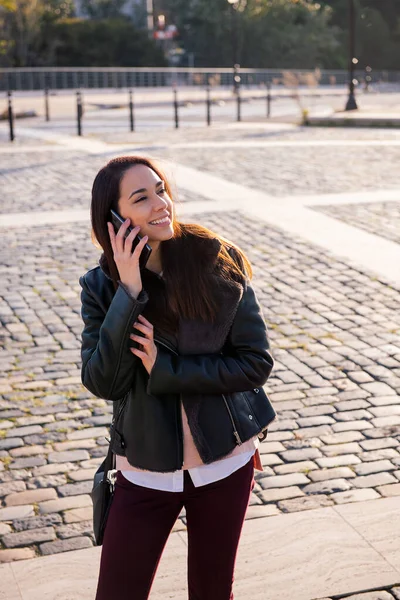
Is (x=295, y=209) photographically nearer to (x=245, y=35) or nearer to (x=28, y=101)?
(x=28, y=101)

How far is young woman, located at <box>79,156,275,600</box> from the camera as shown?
2.46 m

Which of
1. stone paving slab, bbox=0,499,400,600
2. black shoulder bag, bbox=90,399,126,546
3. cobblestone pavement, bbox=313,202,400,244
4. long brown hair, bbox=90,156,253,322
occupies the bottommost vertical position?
stone paving slab, bbox=0,499,400,600

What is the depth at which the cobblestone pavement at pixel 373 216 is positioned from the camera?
9.88 metres

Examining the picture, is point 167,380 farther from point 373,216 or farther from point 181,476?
point 373,216

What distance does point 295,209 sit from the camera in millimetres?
11234

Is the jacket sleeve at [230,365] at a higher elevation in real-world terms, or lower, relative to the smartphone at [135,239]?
lower

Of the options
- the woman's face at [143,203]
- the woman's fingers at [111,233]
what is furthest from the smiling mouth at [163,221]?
the woman's fingers at [111,233]

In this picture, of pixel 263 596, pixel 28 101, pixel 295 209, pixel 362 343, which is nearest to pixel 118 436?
pixel 263 596

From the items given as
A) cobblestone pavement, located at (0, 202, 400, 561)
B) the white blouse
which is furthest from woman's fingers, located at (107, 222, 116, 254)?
cobblestone pavement, located at (0, 202, 400, 561)

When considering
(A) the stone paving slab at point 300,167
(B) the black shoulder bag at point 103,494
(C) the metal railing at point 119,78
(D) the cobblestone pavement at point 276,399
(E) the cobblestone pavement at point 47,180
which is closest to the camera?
(B) the black shoulder bag at point 103,494

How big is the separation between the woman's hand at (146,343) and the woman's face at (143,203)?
0.23 m

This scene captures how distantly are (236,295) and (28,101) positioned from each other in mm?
32365

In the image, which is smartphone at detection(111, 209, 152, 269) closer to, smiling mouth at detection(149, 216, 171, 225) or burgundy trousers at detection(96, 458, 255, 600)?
smiling mouth at detection(149, 216, 171, 225)

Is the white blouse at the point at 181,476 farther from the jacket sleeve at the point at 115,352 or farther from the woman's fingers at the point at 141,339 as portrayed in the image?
the woman's fingers at the point at 141,339
